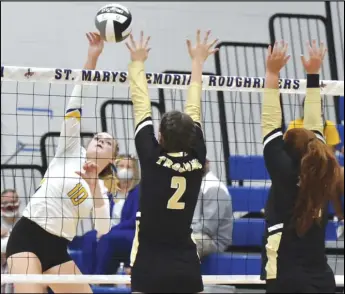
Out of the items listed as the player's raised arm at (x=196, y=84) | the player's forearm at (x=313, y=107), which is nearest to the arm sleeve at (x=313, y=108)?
the player's forearm at (x=313, y=107)

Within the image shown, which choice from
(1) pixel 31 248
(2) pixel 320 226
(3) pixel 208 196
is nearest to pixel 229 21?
(3) pixel 208 196

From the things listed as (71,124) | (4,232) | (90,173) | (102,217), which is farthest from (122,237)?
(71,124)

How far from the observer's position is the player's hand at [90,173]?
5410mm

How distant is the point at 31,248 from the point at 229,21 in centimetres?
546

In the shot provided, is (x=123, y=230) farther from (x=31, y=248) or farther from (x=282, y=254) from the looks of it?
(x=282, y=254)

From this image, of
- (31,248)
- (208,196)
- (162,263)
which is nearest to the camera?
(162,263)

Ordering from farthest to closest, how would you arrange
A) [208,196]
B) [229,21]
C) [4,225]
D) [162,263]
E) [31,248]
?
[229,21]
[4,225]
[208,196]
[31,248]
[162,263]

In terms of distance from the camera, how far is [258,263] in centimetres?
735

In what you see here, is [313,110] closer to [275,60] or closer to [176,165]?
[275,60]

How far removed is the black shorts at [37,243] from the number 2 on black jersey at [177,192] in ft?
5.54

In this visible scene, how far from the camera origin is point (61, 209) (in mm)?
5387

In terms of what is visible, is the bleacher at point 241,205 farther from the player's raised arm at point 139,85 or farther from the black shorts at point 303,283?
the black shorts at point 303,283

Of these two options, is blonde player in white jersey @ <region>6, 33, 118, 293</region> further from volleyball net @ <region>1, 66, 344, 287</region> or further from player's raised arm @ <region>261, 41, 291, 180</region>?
player's raised arm @ <region>261, 41, 291, 180</region>

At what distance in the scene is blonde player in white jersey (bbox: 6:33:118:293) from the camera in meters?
5.27
